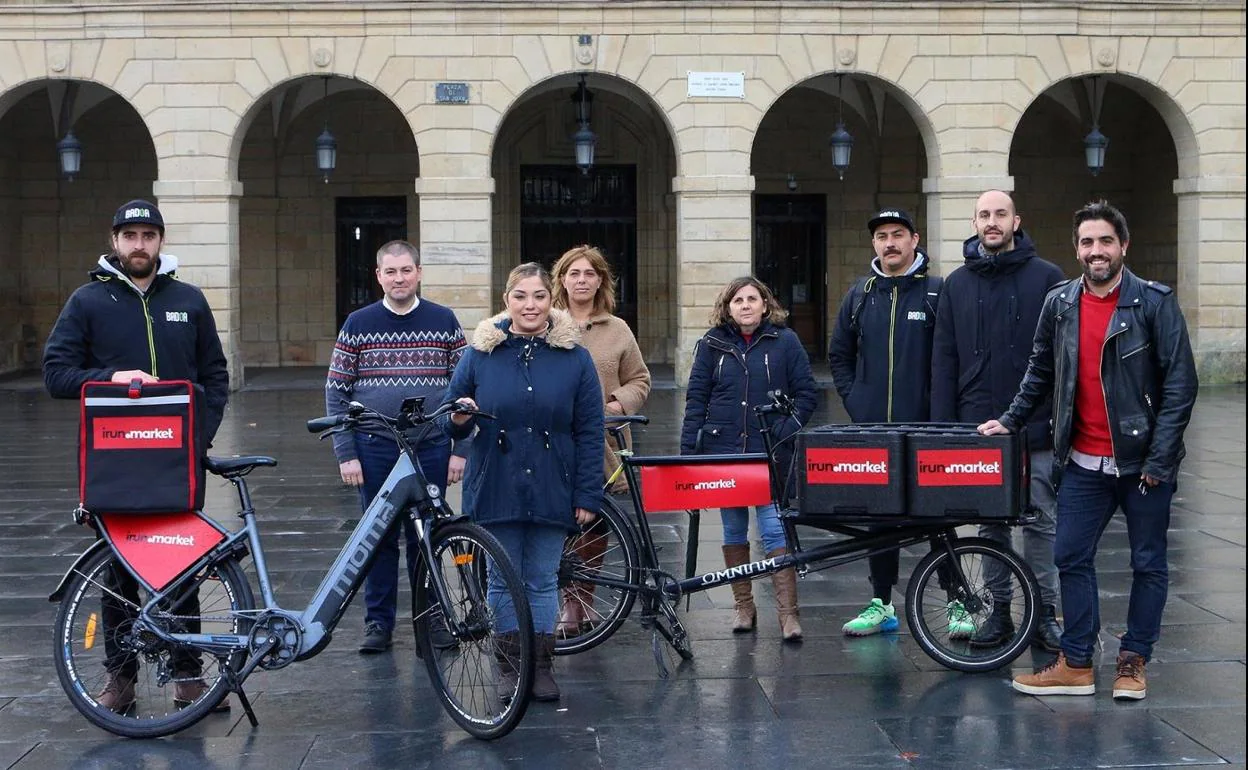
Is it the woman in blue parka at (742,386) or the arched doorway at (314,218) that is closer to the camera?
the woman in blue parka at (742,386)

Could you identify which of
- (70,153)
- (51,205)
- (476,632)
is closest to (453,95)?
(70,153)

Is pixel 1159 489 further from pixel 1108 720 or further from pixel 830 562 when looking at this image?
pixel 830 562

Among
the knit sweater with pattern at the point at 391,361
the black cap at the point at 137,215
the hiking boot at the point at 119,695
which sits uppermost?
the black cap at the point at 137,215

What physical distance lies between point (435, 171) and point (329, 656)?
13.6 meters

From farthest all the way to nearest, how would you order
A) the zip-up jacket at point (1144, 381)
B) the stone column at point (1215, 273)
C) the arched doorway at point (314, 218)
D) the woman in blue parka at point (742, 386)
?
the arched doorway at point (314, 218) → the stone column at point (1215, 273) → the woman in blue parka at point (742, 386) → the zip-up jacket at point (1144, 381)

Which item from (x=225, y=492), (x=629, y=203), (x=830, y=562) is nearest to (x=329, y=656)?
(x=830, y=562)

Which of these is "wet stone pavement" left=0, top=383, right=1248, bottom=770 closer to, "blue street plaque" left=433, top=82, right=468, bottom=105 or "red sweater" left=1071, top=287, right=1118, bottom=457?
"red sweater" left=1071, top=287, right=1118, bottom=457

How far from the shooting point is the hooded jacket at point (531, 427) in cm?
574

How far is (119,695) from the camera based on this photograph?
558cm

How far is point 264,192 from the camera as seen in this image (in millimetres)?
24016

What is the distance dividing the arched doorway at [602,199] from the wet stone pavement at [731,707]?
633 inches

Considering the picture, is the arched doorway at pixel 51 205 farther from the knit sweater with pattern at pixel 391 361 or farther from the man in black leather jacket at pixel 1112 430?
the man in black leather jacket at pixel 1112 430

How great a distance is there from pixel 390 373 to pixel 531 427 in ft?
3.76

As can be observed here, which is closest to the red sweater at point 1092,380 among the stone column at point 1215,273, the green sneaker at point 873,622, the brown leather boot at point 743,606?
the green sneaker at point 873,622
